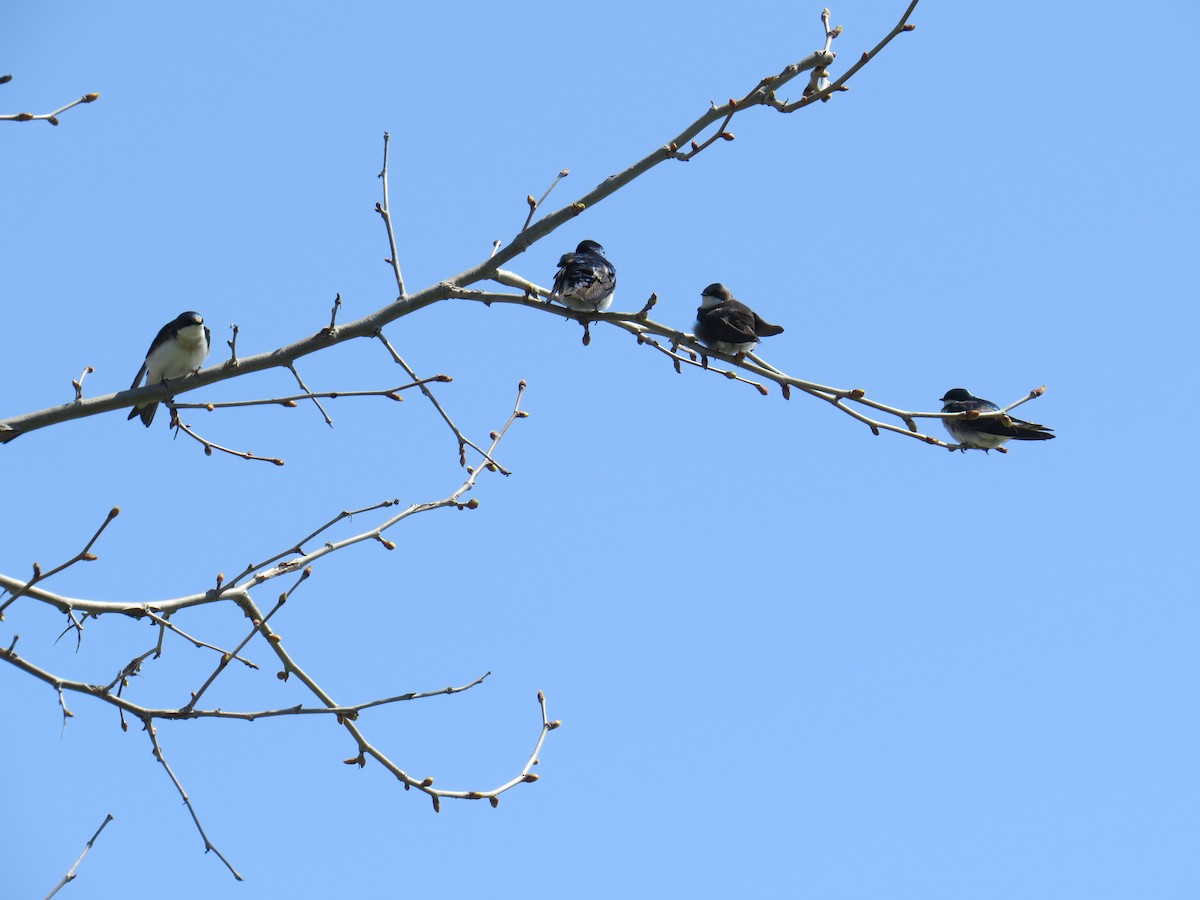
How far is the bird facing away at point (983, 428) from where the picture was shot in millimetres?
6027

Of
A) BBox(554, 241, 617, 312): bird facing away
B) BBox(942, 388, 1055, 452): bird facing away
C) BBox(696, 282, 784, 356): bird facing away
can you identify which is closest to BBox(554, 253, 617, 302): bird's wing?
BBox(554, 241, 617, 312): bird facing away

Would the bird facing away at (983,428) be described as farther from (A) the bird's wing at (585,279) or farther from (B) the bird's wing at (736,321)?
(A) the bird's wing at (585,279)

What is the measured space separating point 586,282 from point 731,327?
0.96 meters

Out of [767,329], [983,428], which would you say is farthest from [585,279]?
[983,428]

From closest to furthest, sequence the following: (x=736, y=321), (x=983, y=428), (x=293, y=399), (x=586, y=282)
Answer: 1. (x=293, y=399)
2. (x=586, y=282)
3. (x=736, y=321)
4. (x=983, y=428)

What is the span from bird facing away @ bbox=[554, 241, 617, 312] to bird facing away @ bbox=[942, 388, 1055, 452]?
2.38m

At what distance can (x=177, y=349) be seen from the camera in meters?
8.16

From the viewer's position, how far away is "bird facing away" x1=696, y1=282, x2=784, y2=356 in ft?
24.4

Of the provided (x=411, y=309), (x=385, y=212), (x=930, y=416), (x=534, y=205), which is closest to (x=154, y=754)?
(x=411, y=309)

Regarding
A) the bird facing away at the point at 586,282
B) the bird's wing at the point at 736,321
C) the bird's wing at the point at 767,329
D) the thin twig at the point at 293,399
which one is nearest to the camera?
the thin twig at the point at 293,399

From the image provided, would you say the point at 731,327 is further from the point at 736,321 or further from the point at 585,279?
the point at 585,279

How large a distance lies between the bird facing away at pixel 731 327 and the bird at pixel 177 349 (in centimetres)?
341

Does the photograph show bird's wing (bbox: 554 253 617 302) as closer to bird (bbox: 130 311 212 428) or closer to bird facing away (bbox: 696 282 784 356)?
bird facing away (bbox: 696 282 784 356)

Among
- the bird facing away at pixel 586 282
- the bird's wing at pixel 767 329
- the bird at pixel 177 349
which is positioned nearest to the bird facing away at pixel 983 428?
the bird's wing at pixel 767 329
